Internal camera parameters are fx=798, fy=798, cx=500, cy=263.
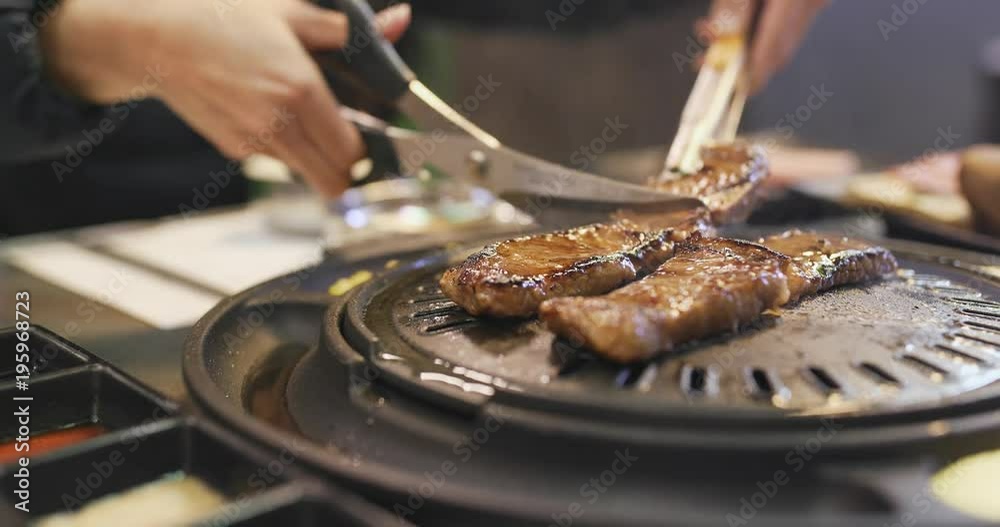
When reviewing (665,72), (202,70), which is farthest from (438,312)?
(665,72)

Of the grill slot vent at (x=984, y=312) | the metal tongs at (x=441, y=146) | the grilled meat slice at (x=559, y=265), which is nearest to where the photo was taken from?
the grilled meat slice at (x=559, y=265)

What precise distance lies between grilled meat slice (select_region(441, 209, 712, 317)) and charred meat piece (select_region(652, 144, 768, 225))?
0.45 feet

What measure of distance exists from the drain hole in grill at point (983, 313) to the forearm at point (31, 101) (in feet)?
10.2

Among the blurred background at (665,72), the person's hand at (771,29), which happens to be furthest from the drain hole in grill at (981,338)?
the blurred background at (665,72)

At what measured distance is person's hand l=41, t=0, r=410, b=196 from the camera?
98.8 inches

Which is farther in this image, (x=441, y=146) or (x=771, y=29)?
(x=771, y=29)

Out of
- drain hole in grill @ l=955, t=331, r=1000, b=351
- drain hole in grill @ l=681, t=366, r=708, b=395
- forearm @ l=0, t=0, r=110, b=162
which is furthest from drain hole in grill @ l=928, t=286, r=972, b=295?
forearm @ l=0, t=0, r=110, b=162

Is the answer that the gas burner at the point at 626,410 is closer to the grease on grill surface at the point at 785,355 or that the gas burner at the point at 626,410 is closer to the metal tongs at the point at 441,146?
the grease on grill surface at the point at 785,355

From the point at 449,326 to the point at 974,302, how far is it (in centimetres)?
118

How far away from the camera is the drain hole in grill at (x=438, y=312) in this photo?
1701 millimetres

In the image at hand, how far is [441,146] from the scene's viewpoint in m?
2.36

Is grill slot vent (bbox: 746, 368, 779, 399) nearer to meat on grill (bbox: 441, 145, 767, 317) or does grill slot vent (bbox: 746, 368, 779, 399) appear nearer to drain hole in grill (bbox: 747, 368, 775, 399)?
drain hole in grill (bbox: 747, 368, 775, 399)

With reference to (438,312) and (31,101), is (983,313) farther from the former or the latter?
(31,101)

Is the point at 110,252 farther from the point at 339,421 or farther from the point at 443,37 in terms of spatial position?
the point at 443,37
